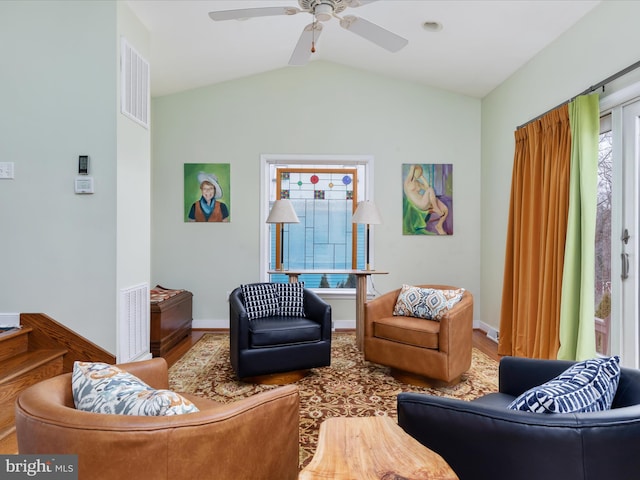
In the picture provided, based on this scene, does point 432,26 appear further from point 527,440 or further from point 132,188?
point 527,440

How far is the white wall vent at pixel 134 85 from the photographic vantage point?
9.69 feet

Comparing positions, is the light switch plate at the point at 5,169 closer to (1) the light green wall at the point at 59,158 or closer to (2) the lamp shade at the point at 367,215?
(1) the light green wall at the point at 59,158

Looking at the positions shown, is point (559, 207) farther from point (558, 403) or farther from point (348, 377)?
point (558, 403)

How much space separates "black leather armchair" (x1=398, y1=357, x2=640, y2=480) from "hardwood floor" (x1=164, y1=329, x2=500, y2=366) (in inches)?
112

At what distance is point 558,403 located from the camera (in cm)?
107

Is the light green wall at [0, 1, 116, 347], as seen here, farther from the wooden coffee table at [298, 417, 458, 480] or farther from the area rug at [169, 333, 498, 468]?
the wooden coffee table at [298, 417, 458, 480]

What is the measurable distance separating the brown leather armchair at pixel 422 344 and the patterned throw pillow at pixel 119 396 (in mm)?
2102

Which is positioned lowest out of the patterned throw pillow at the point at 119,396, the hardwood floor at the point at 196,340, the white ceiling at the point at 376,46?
the hardwood floor at the point at 196,340

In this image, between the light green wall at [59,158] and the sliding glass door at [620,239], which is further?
the light green wall at [59,158]

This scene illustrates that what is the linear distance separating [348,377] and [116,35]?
3162 millimetres

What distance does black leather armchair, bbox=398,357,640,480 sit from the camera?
98 cm

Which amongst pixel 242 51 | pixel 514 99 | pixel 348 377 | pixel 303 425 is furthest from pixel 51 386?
pixel 514 99

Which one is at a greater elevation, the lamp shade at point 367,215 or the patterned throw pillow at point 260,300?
the lamp shade at point 367,215

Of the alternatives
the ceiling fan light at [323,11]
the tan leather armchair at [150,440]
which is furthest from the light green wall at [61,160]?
the tan leather armchair at [150,440]
